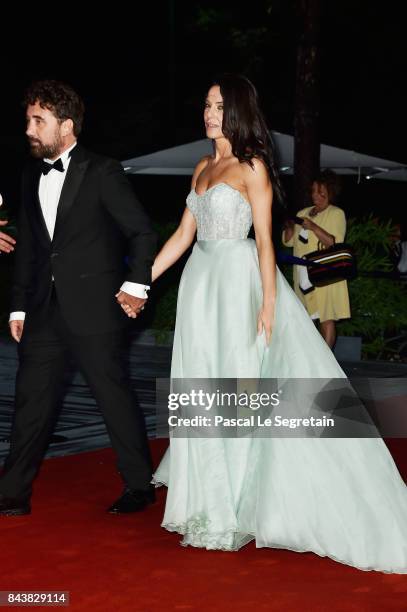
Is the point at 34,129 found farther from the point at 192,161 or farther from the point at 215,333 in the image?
the point at 192,161

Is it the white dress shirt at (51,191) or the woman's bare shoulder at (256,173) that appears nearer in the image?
the woman's bare shoulder at (256,173)

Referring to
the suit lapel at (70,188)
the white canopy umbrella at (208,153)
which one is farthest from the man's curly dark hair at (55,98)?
the white canopy umbrella at (208,153)

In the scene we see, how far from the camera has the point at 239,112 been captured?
5492 millimetres

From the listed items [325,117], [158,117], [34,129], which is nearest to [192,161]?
[34,129]

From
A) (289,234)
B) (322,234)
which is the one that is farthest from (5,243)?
(289,234)

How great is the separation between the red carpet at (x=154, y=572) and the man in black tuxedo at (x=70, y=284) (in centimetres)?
30

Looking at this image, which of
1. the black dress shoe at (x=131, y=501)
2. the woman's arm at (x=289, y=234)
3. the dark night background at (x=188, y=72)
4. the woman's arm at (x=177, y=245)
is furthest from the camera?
the dark night background at (x=188, y=72)

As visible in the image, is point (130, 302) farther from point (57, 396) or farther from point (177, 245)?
point (57, 396)

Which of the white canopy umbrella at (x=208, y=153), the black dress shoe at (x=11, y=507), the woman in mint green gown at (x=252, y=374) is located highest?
the white canopy umbrella at (x=208, y=153)

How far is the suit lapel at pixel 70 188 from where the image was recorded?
5762 millimetres

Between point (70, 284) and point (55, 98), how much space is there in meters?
0.92

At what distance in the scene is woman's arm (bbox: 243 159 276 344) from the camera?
5.53 metres

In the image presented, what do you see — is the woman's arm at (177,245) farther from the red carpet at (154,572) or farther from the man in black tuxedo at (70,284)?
the red carpet at (154,572)

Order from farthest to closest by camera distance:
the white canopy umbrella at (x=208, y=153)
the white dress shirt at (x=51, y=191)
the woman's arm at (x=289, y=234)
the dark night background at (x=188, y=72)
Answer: the dark night background at (x=188, y=72)
the white canopy umbrella at (x=208, y=153)
the woman's arm at (x=289, y=234)
the white dress shirt at (x=51, y=191)
